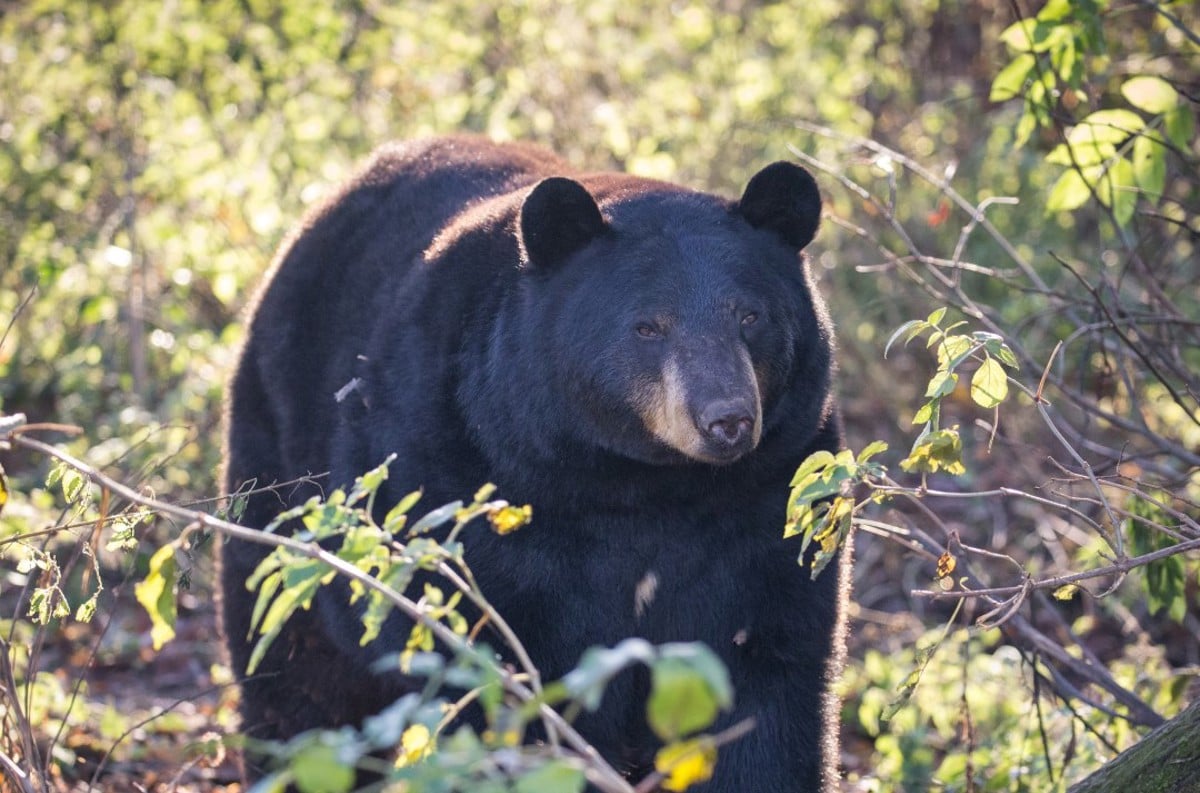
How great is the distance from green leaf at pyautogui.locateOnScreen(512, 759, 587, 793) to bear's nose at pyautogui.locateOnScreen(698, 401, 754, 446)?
71.8 inches

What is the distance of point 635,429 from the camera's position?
3.76 metres

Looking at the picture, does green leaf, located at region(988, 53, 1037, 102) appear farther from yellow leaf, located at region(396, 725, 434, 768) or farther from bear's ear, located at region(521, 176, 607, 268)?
yellow leaf, located at region(396, 725, 434, 768)

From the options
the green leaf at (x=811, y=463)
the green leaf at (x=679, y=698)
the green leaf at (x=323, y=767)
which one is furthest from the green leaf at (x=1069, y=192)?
the green leaf at (x=323, y=767)

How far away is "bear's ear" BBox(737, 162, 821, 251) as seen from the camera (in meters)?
3.98

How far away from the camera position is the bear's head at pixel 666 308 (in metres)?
3.72

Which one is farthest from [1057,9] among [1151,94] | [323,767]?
[323,767]

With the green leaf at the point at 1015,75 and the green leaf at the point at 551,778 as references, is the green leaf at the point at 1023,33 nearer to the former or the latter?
the green leaf at the point at 1015,75

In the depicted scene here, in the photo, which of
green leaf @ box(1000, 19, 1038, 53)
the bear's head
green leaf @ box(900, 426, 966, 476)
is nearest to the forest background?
green leaf @ box(1000, 19, 1038, 53)

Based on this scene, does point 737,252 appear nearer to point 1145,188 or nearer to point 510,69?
point 1145,188

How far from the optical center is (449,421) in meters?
3.96

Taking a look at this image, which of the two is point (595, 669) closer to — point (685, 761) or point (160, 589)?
point (685, 761)

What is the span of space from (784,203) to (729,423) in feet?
2.84

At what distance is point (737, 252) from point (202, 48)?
5.17 meters

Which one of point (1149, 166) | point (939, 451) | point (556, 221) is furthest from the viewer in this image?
point (1149, 166)
